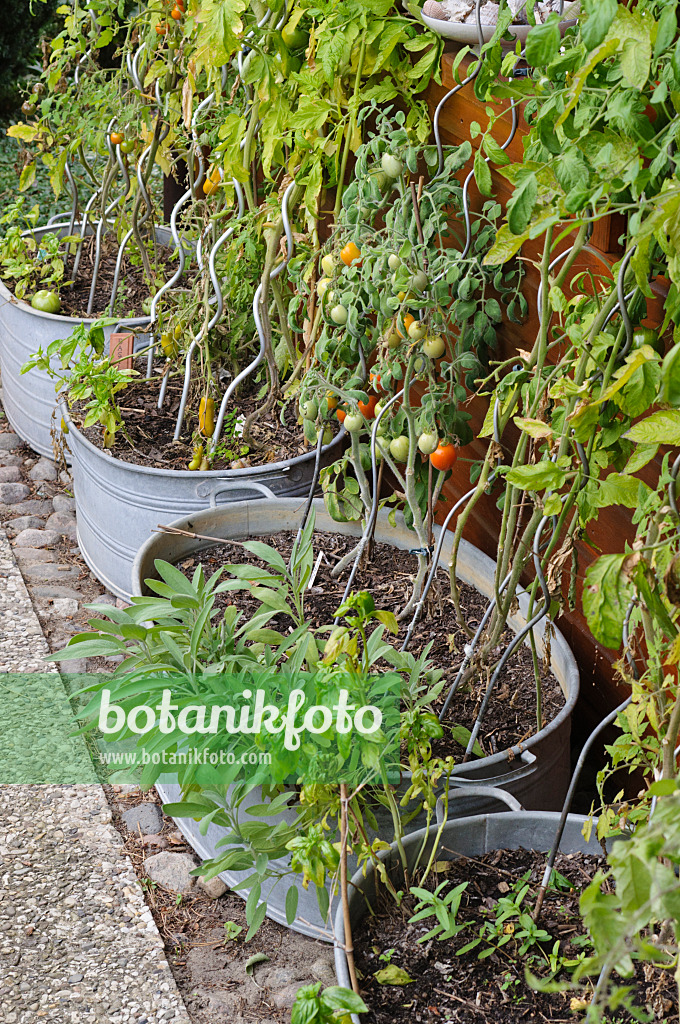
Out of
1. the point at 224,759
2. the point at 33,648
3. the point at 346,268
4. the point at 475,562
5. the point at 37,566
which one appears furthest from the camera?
→ the point at 37,566

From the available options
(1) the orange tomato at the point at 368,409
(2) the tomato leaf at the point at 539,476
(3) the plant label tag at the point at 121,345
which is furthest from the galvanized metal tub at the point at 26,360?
(2) the tomato leaf at the point at 539,476

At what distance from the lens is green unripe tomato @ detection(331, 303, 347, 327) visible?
76.3 inches

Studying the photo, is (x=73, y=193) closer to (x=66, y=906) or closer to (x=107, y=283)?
(x=107, y=283)

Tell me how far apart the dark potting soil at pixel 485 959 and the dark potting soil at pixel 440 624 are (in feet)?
0.89

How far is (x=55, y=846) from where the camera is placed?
197 centimetres

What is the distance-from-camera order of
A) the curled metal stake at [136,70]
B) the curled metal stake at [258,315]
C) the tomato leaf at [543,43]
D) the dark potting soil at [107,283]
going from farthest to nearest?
the dark potting soil at [107,283] < the curled metal stake at [136,70] < the curled metal stake at [258,315] < the tomato leaf at [543,43]

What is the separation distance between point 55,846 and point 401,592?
86 cm

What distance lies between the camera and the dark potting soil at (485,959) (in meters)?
1.31

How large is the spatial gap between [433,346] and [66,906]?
3.98ft

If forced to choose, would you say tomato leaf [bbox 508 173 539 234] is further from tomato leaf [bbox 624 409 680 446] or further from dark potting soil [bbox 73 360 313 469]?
dark potting soil [bbox 73 360 313 469]

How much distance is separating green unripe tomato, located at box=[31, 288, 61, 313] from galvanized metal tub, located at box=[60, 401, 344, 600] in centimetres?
73

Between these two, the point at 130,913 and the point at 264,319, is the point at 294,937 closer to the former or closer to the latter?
the point at 130,913

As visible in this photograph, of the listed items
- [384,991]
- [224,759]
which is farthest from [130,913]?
[384,991]

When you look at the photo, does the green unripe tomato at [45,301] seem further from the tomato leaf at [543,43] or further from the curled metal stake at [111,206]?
the tomato leaf at [543,43]
